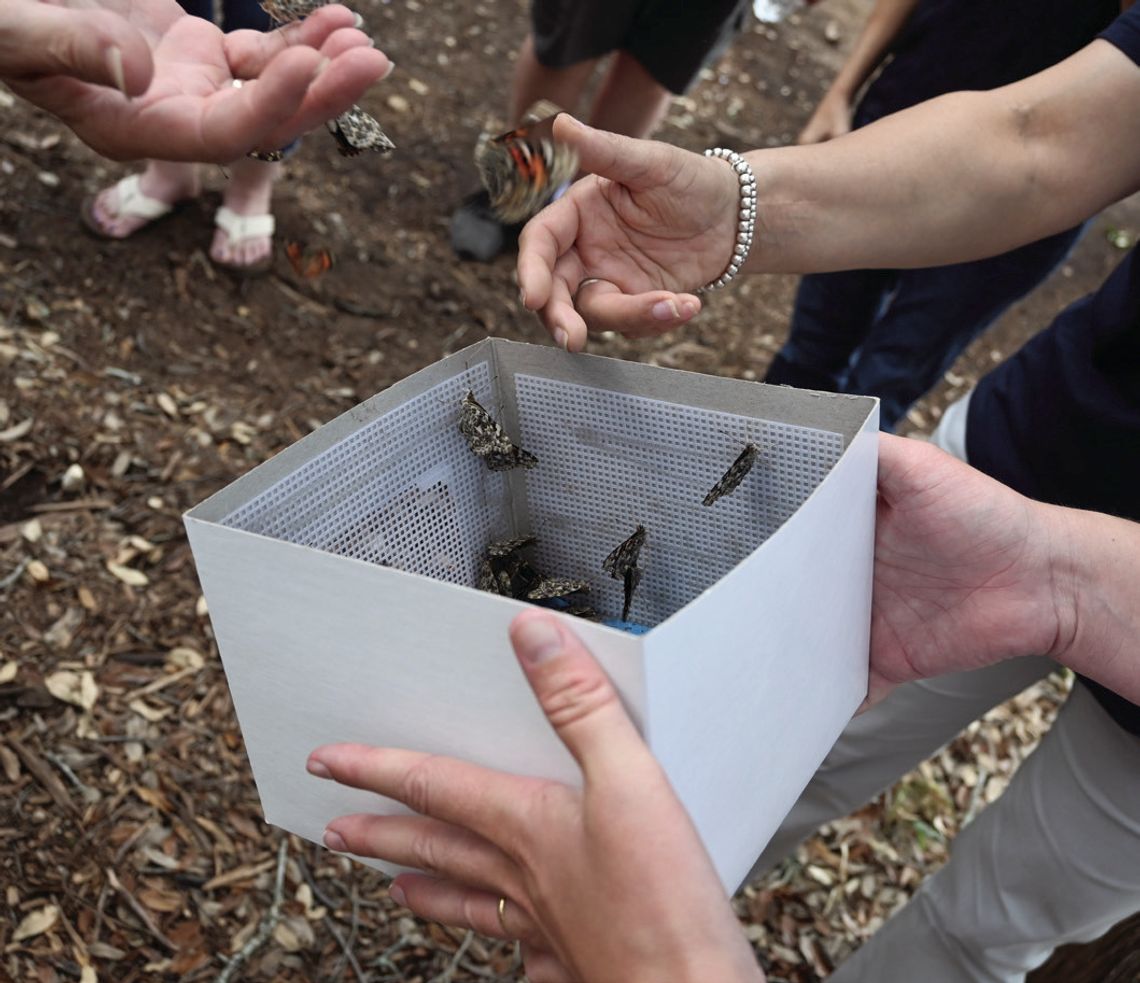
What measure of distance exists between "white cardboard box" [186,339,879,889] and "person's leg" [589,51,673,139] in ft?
6.70

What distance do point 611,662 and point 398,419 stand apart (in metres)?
0.45

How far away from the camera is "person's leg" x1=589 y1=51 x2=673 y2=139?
2.93m

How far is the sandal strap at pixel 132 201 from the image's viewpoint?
2.60 metres

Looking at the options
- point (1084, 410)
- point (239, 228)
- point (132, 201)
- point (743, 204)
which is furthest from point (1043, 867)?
point (132, 201)

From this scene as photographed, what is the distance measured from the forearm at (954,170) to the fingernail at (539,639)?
0.80 meters

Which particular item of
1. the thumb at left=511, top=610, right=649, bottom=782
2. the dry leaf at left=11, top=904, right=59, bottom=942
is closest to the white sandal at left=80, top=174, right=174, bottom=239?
the dry leaf at left=11, top=904, right=59, bottom=942

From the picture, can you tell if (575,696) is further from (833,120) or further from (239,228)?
(239,228)

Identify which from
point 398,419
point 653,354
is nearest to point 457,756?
point 398,419

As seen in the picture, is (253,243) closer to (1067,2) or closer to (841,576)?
(1067,2)

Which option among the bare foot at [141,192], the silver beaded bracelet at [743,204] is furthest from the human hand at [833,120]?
the bare foot at [141,192]

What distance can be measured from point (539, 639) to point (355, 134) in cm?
71

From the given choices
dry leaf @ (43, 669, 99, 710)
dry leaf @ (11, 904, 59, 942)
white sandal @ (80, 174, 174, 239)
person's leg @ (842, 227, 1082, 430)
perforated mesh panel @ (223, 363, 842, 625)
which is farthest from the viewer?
white sandal @ (80, 174, 174, 239)

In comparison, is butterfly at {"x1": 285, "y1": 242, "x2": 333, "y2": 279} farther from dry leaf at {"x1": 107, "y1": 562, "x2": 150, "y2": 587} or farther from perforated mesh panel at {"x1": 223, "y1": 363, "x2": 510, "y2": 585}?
perforated mesh panel at {"x1": 223, "y1": 363, "x2": 510, "y2": 585}

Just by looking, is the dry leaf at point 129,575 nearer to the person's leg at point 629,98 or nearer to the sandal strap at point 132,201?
the sandal strap at point 132,201
